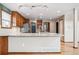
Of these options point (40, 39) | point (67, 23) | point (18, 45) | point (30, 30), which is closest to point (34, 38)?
point (40, 39)

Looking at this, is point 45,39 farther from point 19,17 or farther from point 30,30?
point 19,17

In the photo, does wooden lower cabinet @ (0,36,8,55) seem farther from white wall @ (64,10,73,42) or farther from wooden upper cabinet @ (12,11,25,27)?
white wall @ (64,10,73,42)

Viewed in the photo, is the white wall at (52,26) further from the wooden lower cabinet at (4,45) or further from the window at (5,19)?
the window at (5,19)

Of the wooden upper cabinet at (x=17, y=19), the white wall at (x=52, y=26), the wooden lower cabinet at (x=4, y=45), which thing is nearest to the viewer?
the white wall at (x=52, y=26)

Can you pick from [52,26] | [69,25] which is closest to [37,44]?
[52,26]

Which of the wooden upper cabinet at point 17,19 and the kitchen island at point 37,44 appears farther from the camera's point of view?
the wooden upper cabinet at point 17,19

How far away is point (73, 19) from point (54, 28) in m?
2.45

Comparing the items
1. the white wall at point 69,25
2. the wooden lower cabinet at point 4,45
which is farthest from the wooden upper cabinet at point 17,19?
the white wall at point 69,25

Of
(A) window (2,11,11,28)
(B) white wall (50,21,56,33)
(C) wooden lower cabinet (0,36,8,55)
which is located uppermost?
(A) window (2,11,11,28)

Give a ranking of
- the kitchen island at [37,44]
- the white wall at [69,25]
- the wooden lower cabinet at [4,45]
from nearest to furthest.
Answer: the wooden lower cabinet at [4,45], the kitchen island at [37,44], the white wall at [69,25]

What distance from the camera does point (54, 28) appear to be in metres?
4.45

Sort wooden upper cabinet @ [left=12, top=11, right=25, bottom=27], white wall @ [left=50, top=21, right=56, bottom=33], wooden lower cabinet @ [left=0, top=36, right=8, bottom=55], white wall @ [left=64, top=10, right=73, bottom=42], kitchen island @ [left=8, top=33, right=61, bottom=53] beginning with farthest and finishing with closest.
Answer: white wall @ [left=64, top=10, right=73, bottom=42]
wooden upper cabinet @ [left=12, top=11, right=25, bottom=27]
kitchen island @ [left=8, top=33, right=61, bottom=53]
wooden lower cabinet @ [left=0, top=36, right=8, bottom=55]
white wall @ [left=50, top=21, right=56, bottom=33]

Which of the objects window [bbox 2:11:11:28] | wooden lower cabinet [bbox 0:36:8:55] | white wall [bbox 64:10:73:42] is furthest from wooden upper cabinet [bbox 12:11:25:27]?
white wall [bbox 64:10:73:42]

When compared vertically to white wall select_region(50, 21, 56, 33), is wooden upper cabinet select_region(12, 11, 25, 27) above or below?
above
